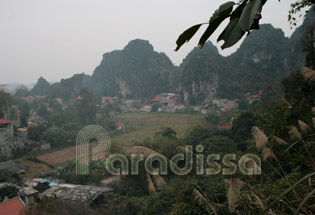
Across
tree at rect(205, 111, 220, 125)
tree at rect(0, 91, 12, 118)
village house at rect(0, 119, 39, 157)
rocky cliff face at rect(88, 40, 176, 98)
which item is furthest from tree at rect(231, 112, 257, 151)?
rocky cliff face at rect(88, 40, 176, 98)

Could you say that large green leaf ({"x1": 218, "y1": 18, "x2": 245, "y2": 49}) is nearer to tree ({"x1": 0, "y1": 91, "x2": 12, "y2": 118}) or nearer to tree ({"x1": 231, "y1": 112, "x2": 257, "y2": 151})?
tree ({"x1": 231, "y1": 112, "x2": 257, "y2": 151})

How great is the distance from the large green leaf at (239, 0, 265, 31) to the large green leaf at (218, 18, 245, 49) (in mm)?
22

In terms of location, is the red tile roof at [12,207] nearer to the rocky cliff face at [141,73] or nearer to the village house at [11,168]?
the village house at [11,168]

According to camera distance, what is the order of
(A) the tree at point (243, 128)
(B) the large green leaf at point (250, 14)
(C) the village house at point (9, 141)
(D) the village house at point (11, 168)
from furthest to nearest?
(C) the village house at point (9, 141) < (D) the village house at point (11, 168) < (A) the tree at point (243, 128) < (B) the large green leaf at point (250, 14)

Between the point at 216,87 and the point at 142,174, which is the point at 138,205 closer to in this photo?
the point at 142,174

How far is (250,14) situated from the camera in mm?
429

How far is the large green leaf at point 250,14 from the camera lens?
42cm

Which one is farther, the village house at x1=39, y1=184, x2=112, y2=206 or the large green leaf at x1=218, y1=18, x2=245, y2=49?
the village house at x1=39, y1=184, x2=112, y2=206

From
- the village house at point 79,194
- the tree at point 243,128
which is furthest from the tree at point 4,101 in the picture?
the tree at point 243,128

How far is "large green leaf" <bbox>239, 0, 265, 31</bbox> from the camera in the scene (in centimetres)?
42

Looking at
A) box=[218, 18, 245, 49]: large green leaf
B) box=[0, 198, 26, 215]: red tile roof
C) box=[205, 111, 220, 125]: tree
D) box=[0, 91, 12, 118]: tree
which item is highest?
box=[218, 18, 245, 49]: large green leaf

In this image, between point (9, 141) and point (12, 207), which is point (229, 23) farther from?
point (9, 141)

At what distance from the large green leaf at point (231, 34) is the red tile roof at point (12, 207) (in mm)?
6356

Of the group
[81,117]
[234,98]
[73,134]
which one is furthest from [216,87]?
[73,134]
